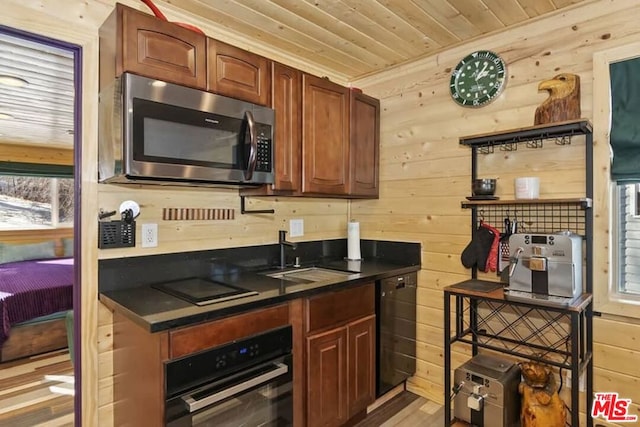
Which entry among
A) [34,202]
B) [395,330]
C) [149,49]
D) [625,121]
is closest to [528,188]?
[625,121]

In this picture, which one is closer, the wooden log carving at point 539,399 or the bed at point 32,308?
the wooden log carving at point 539,399

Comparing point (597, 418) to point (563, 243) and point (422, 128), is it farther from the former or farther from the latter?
point (422, 128)

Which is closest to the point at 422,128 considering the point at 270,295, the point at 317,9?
the point at 317,9

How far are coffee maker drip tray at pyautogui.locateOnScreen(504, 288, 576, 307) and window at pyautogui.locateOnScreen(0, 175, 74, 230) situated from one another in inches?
165

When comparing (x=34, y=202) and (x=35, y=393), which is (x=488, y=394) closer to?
(x=35, y=393)

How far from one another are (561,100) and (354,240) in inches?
60.9

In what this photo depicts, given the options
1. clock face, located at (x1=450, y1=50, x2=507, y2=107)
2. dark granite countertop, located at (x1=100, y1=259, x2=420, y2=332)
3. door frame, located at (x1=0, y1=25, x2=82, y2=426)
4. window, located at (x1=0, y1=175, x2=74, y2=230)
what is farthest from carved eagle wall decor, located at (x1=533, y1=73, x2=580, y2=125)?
window, located at (x1=0, y1=175, x2=74, y2=230)

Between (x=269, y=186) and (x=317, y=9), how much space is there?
985 millimetres

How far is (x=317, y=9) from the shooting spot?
6.46 feet

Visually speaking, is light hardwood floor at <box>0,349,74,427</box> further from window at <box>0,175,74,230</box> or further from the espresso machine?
the espresso machine

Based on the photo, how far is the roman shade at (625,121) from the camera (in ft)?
5.79

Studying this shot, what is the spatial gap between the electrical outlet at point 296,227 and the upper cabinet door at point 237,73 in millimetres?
907

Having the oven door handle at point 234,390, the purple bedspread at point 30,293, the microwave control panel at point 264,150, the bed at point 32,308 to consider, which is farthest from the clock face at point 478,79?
the purple bedspread at point 30,293

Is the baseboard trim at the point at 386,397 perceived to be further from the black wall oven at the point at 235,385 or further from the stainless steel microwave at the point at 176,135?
the stainless steel microwave at the point at 176,135
